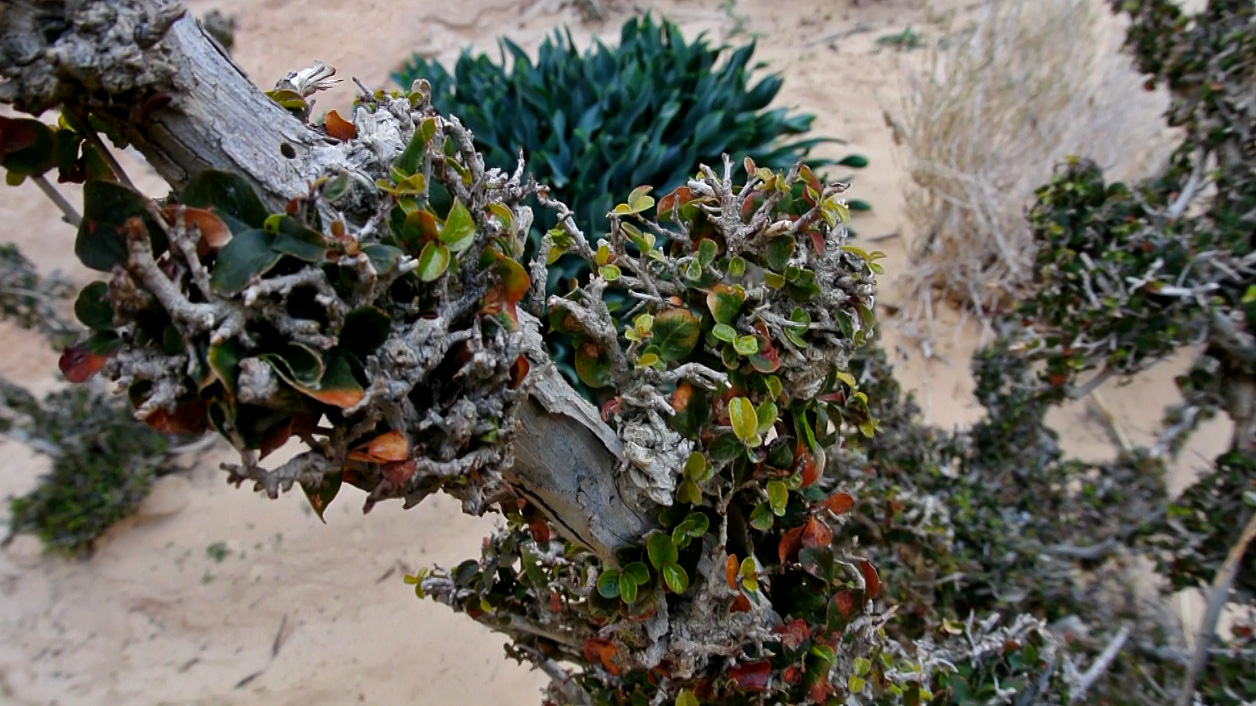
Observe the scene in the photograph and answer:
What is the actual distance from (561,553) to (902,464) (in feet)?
3.87

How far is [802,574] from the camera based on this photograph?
1059 mm

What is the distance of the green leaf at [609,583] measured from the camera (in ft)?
2.92

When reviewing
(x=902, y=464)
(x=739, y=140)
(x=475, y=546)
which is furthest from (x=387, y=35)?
(x=902, y=464)

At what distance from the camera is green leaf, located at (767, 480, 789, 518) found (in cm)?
91

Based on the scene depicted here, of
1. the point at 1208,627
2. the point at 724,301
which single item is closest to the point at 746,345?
the point at 724,301

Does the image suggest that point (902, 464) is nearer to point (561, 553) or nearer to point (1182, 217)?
point (1182, 217)

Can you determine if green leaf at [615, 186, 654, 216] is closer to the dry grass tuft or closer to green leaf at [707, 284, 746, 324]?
green leaf at [707, 284, 746, 324]

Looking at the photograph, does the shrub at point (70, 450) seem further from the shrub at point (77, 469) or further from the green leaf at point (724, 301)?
the green leaf at point (724, 301)

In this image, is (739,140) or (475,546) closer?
(475,546)

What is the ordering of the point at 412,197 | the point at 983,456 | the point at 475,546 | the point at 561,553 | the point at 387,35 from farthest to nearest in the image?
the point at 387,35 < the point at 475,546 < the point at 983,456 < the point at 561,553 < the point at 412,197

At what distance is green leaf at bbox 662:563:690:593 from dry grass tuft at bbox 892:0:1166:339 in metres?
2.57

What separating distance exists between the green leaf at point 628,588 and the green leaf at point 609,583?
0.01 metres

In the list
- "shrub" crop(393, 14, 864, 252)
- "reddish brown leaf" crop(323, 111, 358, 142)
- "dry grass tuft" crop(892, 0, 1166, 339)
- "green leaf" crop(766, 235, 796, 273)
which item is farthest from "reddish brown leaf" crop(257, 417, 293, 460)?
"dry grass tuft" crop(892, 0, 1166, 339)

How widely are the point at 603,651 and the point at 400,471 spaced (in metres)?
0.56
